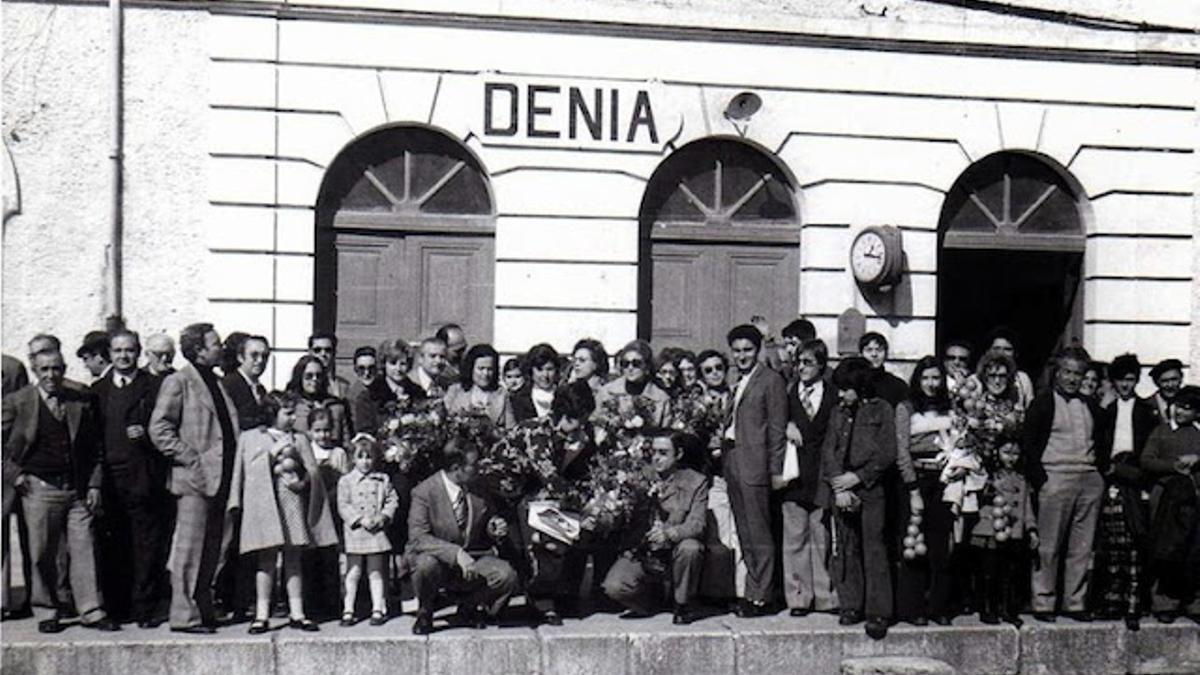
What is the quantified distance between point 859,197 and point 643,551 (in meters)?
4.86

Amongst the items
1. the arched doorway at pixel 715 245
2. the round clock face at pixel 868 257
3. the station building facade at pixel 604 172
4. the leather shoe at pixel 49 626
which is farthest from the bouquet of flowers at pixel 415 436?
the round clock face at pixel 868 257

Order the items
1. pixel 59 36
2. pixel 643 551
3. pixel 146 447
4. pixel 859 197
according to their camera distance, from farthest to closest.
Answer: pixel 859 197, pixel 59 36, pixel 643 551, pixel 146 447

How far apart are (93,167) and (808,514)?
6.85 meters

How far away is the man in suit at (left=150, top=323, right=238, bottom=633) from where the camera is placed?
932 centimetres

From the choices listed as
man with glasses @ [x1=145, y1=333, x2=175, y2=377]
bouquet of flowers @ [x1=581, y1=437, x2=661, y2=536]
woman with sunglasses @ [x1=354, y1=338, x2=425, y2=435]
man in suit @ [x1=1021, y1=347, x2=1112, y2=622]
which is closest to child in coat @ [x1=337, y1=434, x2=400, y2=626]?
woman with sunglasses @ [x1=354, y1=338, x2=425, y2=435]

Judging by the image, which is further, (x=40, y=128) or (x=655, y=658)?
(x=40, y=128)

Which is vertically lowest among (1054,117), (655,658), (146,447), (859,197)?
(655,658)

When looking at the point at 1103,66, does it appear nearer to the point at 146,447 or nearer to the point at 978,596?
the point at 978,596

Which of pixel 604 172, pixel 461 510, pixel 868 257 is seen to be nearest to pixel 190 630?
pixel 461 510

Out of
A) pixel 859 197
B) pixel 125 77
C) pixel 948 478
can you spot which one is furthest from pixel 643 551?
pixel 125 77

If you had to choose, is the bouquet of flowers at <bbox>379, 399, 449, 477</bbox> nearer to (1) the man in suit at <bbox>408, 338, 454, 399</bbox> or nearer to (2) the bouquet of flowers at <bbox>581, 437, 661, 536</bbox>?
(1) the man in suit at <bbox>408, 338, 454, 399</bbox>

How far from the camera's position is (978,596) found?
1030 centimetres

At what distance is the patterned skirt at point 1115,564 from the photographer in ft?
34.2

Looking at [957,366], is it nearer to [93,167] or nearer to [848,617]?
[848,617]
